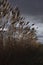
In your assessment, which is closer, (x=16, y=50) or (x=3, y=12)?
(x=16, y=50)

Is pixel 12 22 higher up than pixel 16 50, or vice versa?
pixel 12 22

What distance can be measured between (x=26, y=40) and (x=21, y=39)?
149 mm

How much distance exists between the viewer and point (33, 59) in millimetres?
6691

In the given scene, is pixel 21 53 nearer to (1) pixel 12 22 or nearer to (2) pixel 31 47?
(2) pixel 31 47

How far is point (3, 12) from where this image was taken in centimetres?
786

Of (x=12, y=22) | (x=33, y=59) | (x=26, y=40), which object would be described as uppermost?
(x=12, y=22)

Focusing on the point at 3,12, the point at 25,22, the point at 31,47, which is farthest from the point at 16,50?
the point at 25,22

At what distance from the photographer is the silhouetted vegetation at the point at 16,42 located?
655 centimetres

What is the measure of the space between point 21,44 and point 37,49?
1.71 ft

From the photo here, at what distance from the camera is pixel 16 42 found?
7.05m

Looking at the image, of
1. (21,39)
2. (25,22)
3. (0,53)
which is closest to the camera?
(0,53)

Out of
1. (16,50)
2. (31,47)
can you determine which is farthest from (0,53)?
(31,47)

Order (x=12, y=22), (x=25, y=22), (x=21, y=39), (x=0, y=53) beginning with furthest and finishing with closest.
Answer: (x=25, y=22)
(x=12, y=22)
(x=21, y=39)
(x=0, y=53)

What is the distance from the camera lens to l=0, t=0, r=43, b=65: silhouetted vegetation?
6555 millimetres
